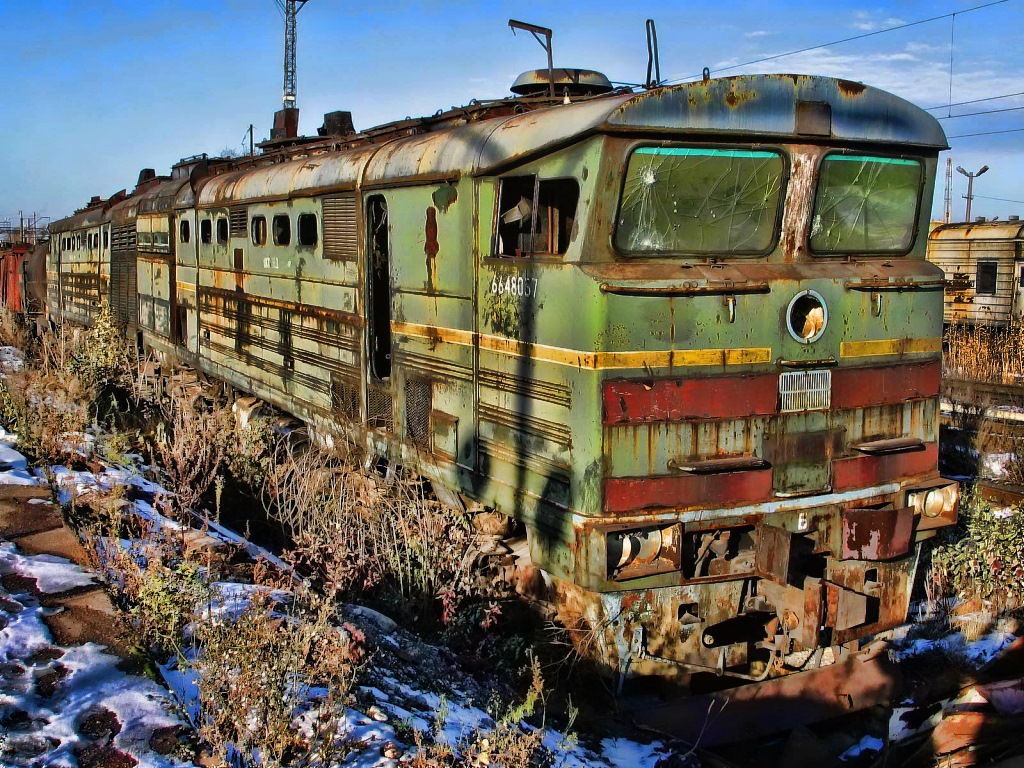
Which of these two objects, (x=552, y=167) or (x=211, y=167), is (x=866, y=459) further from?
(x=211, y=167)

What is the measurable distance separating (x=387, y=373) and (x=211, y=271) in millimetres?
4793

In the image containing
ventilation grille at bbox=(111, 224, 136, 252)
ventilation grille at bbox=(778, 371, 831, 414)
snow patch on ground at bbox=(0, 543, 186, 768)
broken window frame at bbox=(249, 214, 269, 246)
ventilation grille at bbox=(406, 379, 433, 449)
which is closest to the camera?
snow patch on ground at bbox=(0, 543, 186, 768)

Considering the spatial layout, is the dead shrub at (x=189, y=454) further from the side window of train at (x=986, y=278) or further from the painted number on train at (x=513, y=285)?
the side window of train at (x=986, y=278)

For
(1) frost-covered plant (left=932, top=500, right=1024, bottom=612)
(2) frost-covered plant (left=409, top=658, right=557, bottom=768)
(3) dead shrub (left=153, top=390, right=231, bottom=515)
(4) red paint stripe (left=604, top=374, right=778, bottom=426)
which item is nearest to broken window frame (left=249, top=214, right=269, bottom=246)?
(3) dead shrub (left=153, top=390, right=231, bottom=515)

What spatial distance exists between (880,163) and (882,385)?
1299 millimetres

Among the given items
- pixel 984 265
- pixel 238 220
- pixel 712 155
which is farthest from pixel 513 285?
pixel 984 265

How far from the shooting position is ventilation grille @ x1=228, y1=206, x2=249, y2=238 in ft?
31.0

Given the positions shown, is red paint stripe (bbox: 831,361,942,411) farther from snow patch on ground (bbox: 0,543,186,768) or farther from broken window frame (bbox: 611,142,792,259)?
snow patch on ground (bbox: 0,543,186,768)

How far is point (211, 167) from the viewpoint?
11.8 metres

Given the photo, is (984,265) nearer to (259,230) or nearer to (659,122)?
(259,230)

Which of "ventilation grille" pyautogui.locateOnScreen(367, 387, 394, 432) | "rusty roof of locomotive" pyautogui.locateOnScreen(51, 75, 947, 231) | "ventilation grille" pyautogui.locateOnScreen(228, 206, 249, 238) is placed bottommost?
"ventilation grille" pyautogui.locateOnScreen(367, 387, 394, 432)

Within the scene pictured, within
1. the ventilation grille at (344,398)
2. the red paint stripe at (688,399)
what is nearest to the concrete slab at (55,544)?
the ventilation grille at (344,398)

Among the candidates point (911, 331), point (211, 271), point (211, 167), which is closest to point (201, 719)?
point (911, 331)

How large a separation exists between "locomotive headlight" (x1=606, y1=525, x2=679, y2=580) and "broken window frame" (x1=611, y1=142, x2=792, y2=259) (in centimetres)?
141
